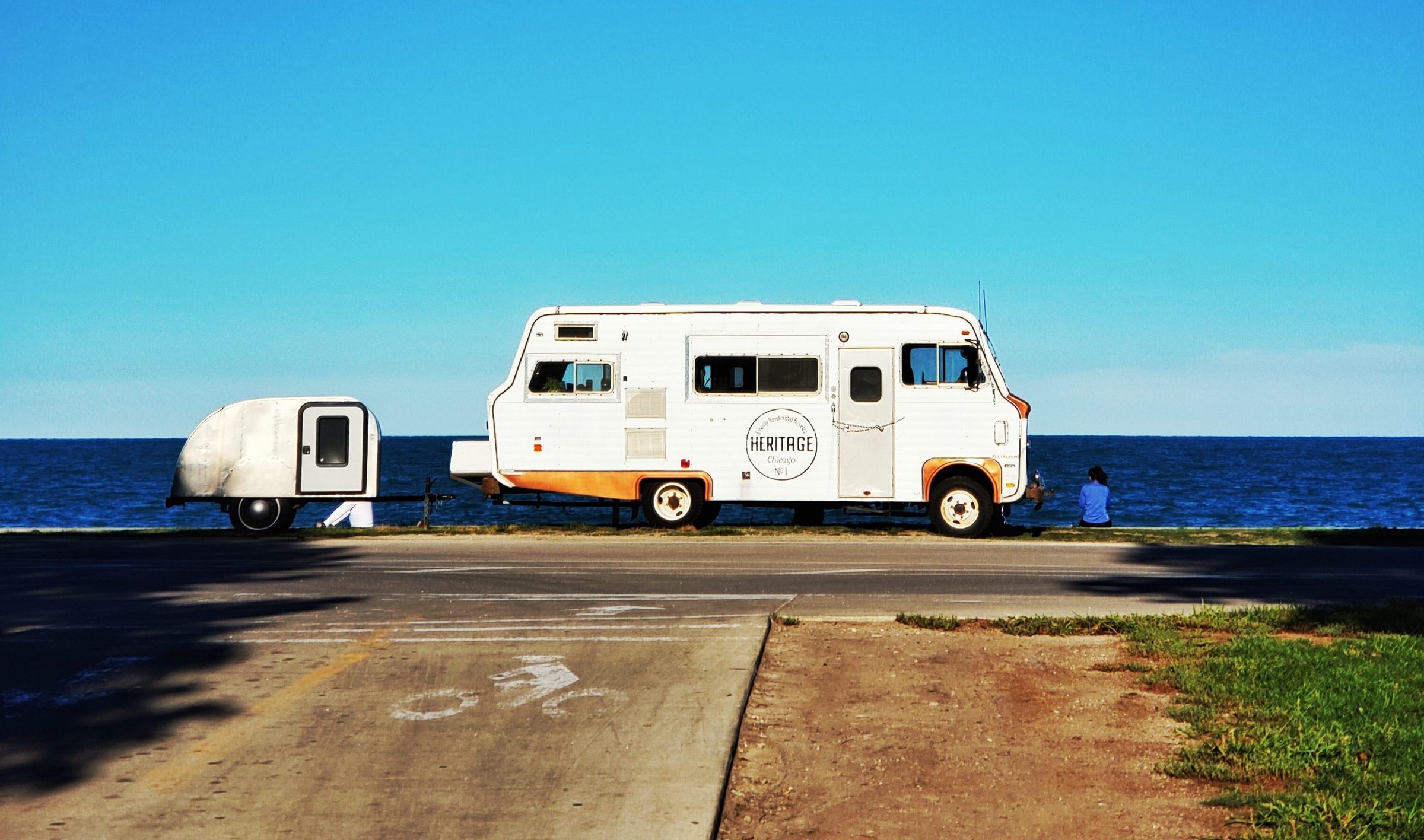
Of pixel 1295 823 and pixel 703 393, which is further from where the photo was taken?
pixel 703 393

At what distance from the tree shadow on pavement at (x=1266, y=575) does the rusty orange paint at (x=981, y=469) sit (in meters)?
2.54

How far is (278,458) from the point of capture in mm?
23172

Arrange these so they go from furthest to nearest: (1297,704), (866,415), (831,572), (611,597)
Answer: (866,415) → (831,572) → (611,597) → (1297,704)

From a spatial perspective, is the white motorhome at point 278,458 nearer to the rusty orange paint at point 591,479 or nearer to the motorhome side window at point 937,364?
the rusty orange paint at point 591,479

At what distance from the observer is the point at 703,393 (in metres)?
22.0

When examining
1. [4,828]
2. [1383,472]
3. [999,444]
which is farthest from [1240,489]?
[4,828]

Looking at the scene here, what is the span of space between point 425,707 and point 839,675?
266 cm

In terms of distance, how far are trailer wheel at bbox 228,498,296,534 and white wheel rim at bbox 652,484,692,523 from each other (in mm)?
6281

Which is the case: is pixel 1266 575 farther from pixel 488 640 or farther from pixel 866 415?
pixel 488 640

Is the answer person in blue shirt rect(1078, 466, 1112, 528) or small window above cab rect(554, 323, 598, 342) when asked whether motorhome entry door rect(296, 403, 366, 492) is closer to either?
small window above cab rect(554, 323, 598, 342)

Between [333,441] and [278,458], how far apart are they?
0.92m

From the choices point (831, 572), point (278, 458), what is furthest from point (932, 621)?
point (278, 458)

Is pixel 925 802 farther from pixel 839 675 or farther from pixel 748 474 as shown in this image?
pixel 748 474

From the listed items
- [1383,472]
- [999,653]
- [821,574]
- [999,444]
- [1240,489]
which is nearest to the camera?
[999,653]
